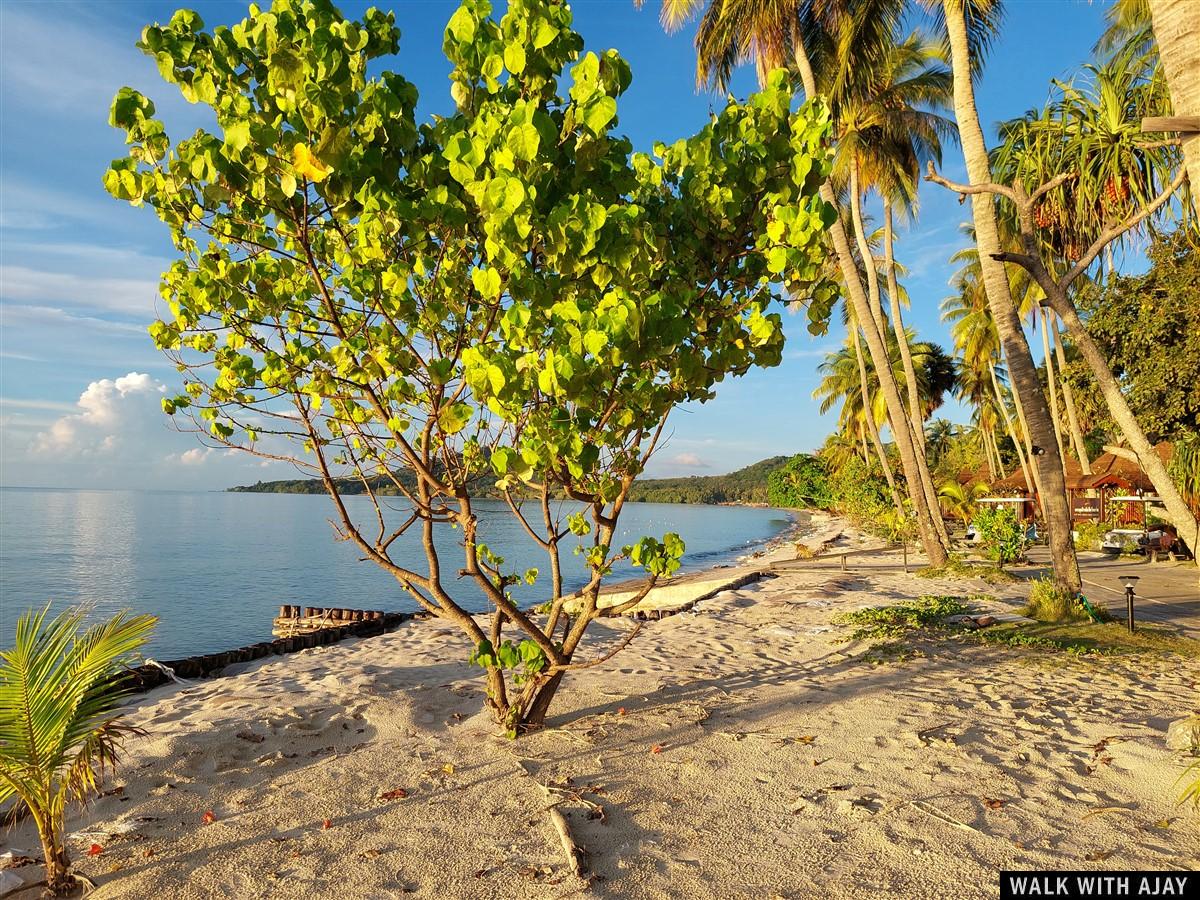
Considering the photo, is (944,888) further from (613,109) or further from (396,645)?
(396,645)

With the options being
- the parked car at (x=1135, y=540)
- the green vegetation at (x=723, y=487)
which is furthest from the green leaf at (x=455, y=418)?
the green vegetation at (x=723, y=487)

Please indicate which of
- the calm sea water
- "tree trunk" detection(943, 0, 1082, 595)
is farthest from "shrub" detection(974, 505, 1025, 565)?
the calm sea water

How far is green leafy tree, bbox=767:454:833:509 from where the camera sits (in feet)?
189

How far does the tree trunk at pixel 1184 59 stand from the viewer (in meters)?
3.55

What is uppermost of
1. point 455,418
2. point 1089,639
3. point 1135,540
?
point 455,418

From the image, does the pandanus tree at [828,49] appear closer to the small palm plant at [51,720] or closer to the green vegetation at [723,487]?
the small palm plant at [51,720]

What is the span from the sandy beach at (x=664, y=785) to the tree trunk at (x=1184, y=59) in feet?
11.5

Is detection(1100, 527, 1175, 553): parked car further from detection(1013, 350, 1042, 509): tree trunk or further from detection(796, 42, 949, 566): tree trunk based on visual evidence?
detection(796, 42, 949, 566): tree trunk

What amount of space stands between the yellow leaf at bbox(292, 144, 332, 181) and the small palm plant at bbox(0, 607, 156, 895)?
8.21 feet

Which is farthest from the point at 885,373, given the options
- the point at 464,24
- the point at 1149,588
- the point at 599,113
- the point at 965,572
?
the point at 464,24

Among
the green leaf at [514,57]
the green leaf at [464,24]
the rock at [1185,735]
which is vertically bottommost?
the rock at [1185,735]

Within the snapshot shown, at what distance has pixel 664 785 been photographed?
4.45 meters

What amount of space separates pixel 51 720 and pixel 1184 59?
6.81 meters

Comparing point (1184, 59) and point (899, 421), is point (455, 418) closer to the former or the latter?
point (1184, 59)
